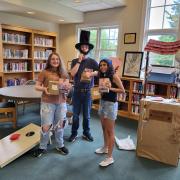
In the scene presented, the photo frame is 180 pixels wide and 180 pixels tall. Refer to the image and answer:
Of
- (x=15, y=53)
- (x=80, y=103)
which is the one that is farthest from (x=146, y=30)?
(x=15, y=53)

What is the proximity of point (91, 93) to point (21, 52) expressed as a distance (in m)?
2.75

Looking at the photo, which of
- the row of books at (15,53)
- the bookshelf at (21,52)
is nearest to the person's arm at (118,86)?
the bookshelf at (21,52)

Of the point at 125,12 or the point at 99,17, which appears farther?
the point at 99,17

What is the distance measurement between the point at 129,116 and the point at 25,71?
2924mm

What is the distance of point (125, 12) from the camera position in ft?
14.2

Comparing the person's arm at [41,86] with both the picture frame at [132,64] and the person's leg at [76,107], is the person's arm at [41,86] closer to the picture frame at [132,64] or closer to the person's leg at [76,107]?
the person's leg at [76,107]

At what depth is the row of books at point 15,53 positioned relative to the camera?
4461 millimetres

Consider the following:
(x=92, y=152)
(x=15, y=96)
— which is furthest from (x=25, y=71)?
(x=92, y=152)

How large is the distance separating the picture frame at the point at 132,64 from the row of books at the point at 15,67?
2604 millimetres

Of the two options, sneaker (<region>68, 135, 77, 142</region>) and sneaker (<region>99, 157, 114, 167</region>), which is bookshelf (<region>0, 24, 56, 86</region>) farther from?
sneaker (<region>99, 157, 114, 167</region>)

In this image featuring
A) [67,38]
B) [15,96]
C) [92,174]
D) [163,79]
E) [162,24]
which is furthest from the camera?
[67,38]

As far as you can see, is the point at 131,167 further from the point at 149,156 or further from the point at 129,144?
the point at 129,144

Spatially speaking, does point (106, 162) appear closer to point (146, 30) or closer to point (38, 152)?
point (38, 152)

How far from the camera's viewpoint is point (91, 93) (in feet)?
9.61
